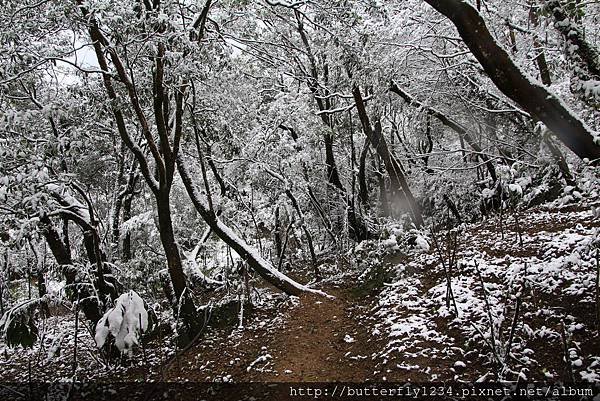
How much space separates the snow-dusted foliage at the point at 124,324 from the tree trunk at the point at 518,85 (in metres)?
3.23

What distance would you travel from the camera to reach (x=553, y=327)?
3869mm

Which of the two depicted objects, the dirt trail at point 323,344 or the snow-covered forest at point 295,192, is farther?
the dirt trail at point 323,344

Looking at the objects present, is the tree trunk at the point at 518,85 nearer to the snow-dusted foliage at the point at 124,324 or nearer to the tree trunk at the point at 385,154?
the snow-dusted foliage at the point at 124,324

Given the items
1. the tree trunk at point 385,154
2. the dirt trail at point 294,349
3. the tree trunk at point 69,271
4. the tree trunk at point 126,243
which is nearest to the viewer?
the dirt trail at point 294,349

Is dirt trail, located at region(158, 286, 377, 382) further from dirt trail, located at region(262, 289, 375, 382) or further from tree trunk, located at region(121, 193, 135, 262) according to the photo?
tree trunk, located at region(121, 193, 135, 262)

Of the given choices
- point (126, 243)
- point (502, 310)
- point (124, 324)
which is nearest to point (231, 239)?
point (126, 243)

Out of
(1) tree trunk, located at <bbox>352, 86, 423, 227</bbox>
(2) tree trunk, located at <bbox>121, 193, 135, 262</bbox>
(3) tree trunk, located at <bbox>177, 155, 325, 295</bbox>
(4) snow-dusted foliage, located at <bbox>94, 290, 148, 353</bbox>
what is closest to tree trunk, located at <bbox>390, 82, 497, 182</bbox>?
(1) tree trunk, located at <bbox>352, 86, 423, 227</bbox>

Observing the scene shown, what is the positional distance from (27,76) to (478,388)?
26.4 ft

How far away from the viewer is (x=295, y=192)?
12.5 metres

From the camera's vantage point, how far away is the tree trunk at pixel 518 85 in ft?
10.8

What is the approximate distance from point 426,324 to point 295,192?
26.3 ft

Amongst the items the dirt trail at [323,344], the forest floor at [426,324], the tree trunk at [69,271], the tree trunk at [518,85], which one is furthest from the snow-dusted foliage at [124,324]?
the tree trunk at [69,271]

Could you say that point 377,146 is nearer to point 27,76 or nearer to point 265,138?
point 265,138

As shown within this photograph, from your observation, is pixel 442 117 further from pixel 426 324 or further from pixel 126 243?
pixel 126 243
